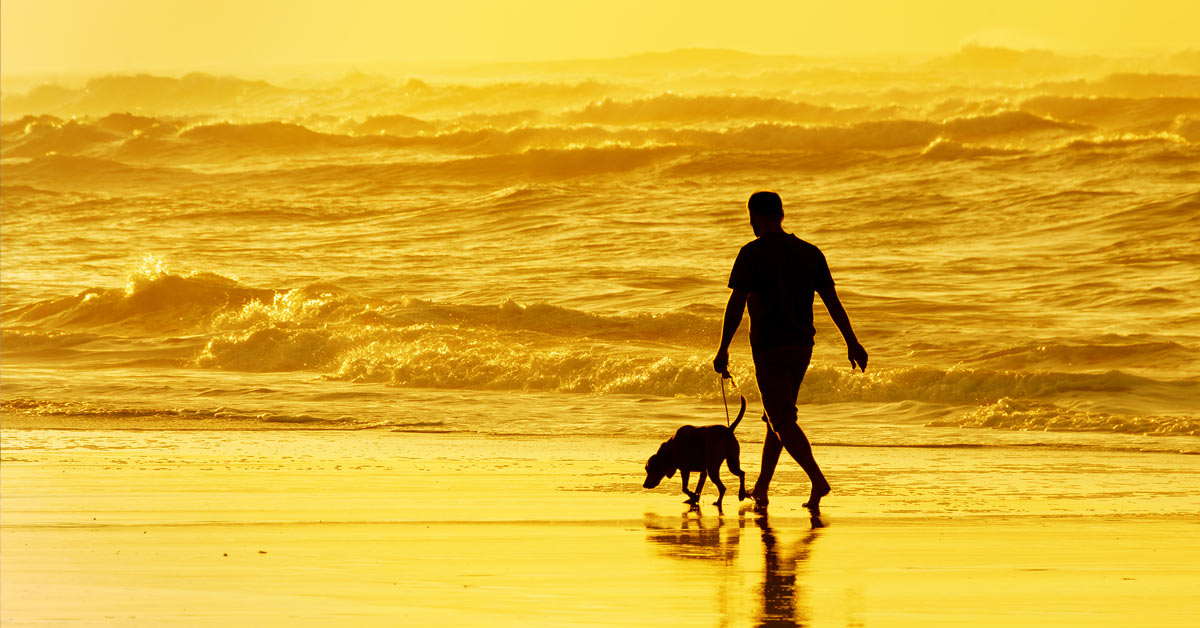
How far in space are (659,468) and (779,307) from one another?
105 centimetres

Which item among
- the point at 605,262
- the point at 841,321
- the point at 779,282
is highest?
the point at 779,282

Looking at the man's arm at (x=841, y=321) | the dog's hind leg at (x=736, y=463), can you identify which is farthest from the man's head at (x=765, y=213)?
the dog's hind leg at (x=736, y=463)

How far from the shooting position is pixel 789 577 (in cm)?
499

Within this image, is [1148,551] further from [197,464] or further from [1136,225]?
[1136,225]

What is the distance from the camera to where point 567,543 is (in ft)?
18.8

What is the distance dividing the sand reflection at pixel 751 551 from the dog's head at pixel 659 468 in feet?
1.05

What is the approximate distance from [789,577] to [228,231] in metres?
26.1

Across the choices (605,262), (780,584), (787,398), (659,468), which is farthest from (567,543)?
(605,262)

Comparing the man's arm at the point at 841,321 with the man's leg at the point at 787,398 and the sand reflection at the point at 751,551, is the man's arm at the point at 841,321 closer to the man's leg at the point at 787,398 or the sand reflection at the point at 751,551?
the man's leg at the point at 787,398

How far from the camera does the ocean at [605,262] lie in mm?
12359

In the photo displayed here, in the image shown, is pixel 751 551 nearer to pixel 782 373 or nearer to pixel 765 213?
pixel 782 373

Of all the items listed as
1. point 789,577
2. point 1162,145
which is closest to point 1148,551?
point 789,577

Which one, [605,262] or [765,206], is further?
[605,262]

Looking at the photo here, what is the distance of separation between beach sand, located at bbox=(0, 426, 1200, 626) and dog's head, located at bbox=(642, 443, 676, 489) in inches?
4.1
